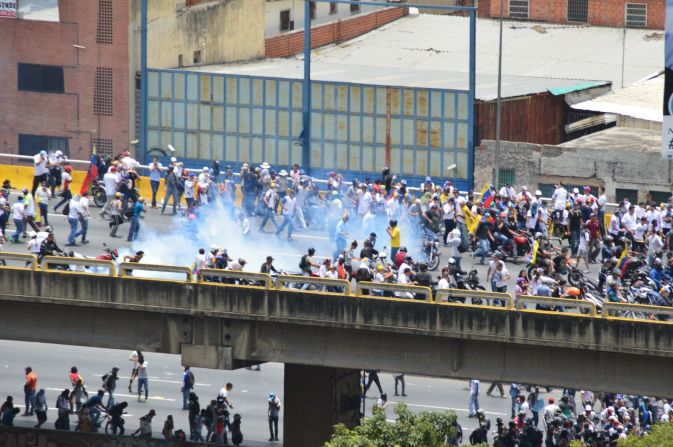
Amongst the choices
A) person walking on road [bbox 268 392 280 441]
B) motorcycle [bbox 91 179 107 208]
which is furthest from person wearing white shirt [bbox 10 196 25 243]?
person walking on road [bbox 268 392 280 441]

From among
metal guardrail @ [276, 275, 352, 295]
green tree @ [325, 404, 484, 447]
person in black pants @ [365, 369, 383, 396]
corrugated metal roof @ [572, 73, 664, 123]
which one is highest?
corrugated metal roof @ [572, 73, 664, 123]

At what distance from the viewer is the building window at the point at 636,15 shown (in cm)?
7406

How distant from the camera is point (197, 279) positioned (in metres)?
36.5

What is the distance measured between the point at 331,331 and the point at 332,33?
38.7 metres

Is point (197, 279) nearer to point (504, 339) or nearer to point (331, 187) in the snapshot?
point (504, 339)

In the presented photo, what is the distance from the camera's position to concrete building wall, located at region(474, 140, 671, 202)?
5750 centimetres

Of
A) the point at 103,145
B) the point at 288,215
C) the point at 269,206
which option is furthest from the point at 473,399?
the point at 103,145

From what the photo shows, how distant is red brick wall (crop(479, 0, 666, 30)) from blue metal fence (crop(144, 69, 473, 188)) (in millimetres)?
19034

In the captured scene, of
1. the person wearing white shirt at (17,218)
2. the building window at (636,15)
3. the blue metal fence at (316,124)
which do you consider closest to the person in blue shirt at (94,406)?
the person wearing white shirt at (17,218)

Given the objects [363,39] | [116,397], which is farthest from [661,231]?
[363,39]

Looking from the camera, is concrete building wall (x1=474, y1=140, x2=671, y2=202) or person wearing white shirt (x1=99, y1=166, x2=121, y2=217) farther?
concrete building wall (x1=474, y1=140, x2=671, y2=202)

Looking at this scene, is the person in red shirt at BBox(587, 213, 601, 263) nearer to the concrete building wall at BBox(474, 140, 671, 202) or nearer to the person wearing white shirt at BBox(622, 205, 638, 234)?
the person wearing white shirt at BBox(622, 205, 638, 234)

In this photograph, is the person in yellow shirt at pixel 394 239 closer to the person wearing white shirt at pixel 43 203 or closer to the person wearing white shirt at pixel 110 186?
the person wearing white shirt at pixel 110 186

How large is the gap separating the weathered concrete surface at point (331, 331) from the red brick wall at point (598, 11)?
135 feet
